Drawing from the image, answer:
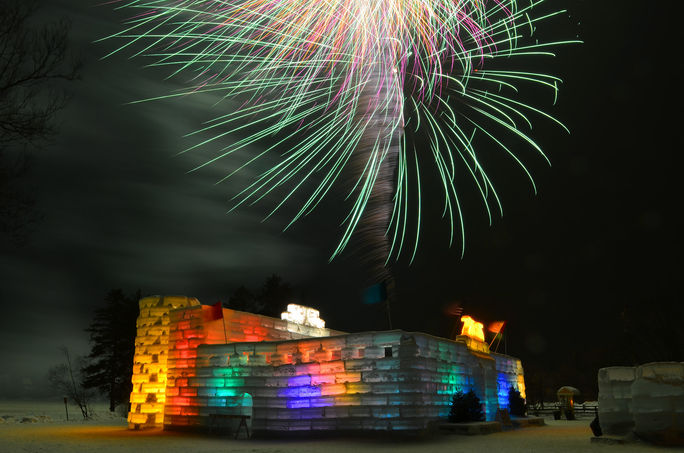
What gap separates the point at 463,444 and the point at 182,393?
44.3 feet

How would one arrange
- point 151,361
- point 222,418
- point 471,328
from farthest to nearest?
point 471,328
point 151,361
point 222,418

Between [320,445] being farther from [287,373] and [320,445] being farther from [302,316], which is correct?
[302,316]

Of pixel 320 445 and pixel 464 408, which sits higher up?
pixel 464 408

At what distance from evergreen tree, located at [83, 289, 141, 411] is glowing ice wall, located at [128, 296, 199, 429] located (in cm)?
2320

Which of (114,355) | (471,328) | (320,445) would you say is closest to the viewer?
(320,445)

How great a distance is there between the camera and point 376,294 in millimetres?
25547

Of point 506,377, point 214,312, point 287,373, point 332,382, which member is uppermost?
point 214,312

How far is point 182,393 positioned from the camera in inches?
1021

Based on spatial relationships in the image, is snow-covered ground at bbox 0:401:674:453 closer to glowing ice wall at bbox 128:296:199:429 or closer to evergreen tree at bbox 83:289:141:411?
glowing ice wall at bbox 128:296:199:429

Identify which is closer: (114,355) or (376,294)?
(376,294)

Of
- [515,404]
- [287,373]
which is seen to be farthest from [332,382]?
[515,404]

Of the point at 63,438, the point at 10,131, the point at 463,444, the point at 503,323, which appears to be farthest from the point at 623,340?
the point at 10,131

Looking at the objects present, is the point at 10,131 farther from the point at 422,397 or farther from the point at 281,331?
the point at 281,331

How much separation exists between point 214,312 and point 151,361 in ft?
16.0
